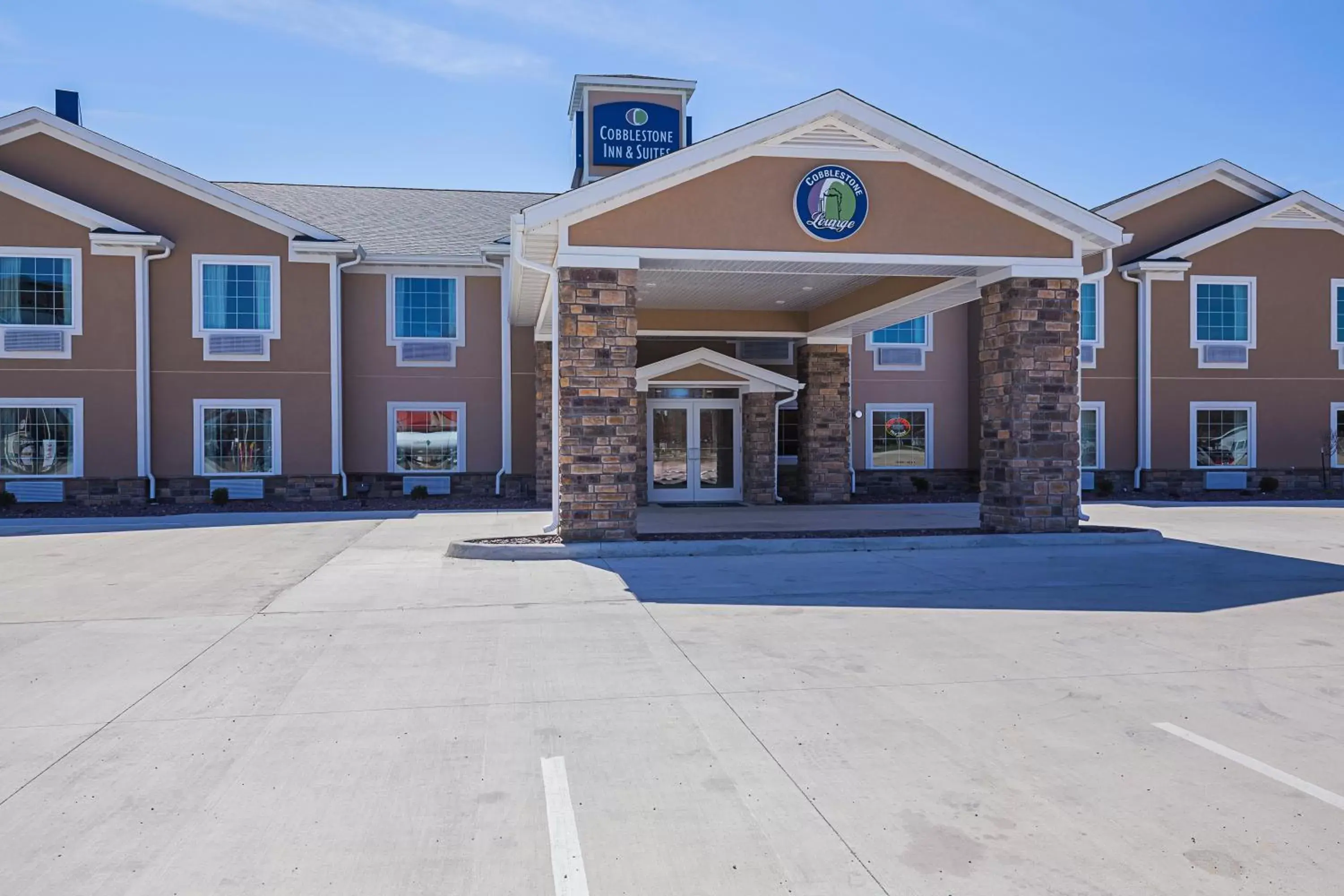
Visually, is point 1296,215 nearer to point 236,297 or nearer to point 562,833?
point 236,297

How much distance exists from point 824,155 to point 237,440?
13958mm

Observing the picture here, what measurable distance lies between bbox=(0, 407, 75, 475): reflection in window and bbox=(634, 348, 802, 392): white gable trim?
11.5 m

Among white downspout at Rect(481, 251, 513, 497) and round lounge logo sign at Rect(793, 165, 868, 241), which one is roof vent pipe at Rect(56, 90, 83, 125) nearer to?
white downspout at Rect(481, 251, 513, 497)

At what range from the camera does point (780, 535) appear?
13.5 meters

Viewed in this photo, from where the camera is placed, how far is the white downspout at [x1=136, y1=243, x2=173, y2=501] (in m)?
19.8

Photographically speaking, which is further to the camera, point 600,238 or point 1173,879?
point 600,238

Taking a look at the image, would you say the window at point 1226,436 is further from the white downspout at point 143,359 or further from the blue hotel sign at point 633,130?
the white downspout at point 143,359

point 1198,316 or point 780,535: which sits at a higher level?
point 1198,316

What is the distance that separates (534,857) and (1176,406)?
23384 mm

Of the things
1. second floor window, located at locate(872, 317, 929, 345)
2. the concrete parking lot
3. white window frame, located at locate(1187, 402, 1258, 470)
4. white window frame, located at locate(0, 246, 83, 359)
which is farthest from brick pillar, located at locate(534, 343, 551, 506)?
white window frame, located at locate(1187, 402, 1258, 470)

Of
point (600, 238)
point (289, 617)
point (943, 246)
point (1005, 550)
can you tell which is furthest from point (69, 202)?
point (1005, 550)

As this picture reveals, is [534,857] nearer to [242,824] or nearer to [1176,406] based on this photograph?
[242,824]

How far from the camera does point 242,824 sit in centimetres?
405

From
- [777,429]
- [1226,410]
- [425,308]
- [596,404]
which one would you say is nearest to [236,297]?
[425,308]
